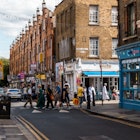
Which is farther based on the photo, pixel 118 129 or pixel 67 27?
pixel 67 27

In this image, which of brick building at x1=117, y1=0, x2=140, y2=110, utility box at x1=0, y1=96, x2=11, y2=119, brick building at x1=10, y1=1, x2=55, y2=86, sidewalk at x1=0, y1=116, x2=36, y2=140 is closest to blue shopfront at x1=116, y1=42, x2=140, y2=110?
brick building at x1=117, y1=0, x2=140, y2=110

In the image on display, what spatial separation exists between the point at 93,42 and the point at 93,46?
472 millimetres

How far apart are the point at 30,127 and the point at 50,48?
37817 mm

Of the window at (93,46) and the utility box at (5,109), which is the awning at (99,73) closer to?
the window at (93,46)

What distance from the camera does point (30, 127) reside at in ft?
53.2

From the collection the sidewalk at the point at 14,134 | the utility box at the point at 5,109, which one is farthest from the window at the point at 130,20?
the sidewalk at the point at 14,134

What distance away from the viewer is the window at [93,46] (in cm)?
4083

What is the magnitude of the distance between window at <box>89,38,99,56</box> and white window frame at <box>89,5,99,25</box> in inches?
73.8

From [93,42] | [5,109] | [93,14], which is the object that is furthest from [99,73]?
[5,109]

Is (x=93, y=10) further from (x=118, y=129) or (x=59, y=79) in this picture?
(x=118, y=129)

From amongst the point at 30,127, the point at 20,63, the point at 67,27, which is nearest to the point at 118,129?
the point at 30,127

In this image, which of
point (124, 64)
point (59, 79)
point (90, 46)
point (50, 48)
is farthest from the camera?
point (50, 48)

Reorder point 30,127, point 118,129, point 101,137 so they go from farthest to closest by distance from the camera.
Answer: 1. point 30,127
2. point 118,129
3. point 101,137

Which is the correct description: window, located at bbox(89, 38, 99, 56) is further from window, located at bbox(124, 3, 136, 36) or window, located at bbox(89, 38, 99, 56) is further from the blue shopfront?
window, located at bbox(124, 3, 136, 36)
